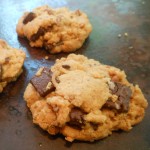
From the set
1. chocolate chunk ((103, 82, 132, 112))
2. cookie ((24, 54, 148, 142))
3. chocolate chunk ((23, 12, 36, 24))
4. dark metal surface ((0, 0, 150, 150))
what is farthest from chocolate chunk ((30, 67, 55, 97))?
chocolate chunk ((23, 12, 36, 24))

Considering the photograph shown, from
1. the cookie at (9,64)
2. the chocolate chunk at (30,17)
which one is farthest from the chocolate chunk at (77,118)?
the chocolate chunk at (30,17)

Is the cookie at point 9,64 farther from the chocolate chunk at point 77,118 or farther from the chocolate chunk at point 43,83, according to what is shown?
the chocolate chunk at point 77,118

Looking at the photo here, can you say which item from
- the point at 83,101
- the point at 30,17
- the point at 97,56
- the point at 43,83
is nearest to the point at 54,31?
the point at 30,17

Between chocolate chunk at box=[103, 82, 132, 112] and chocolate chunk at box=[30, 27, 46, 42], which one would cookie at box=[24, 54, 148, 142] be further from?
chocolate chunk at box=[30, 27, 46, 42]

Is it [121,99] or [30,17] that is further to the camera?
[30,17]

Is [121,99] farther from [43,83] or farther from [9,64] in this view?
[9,64]
